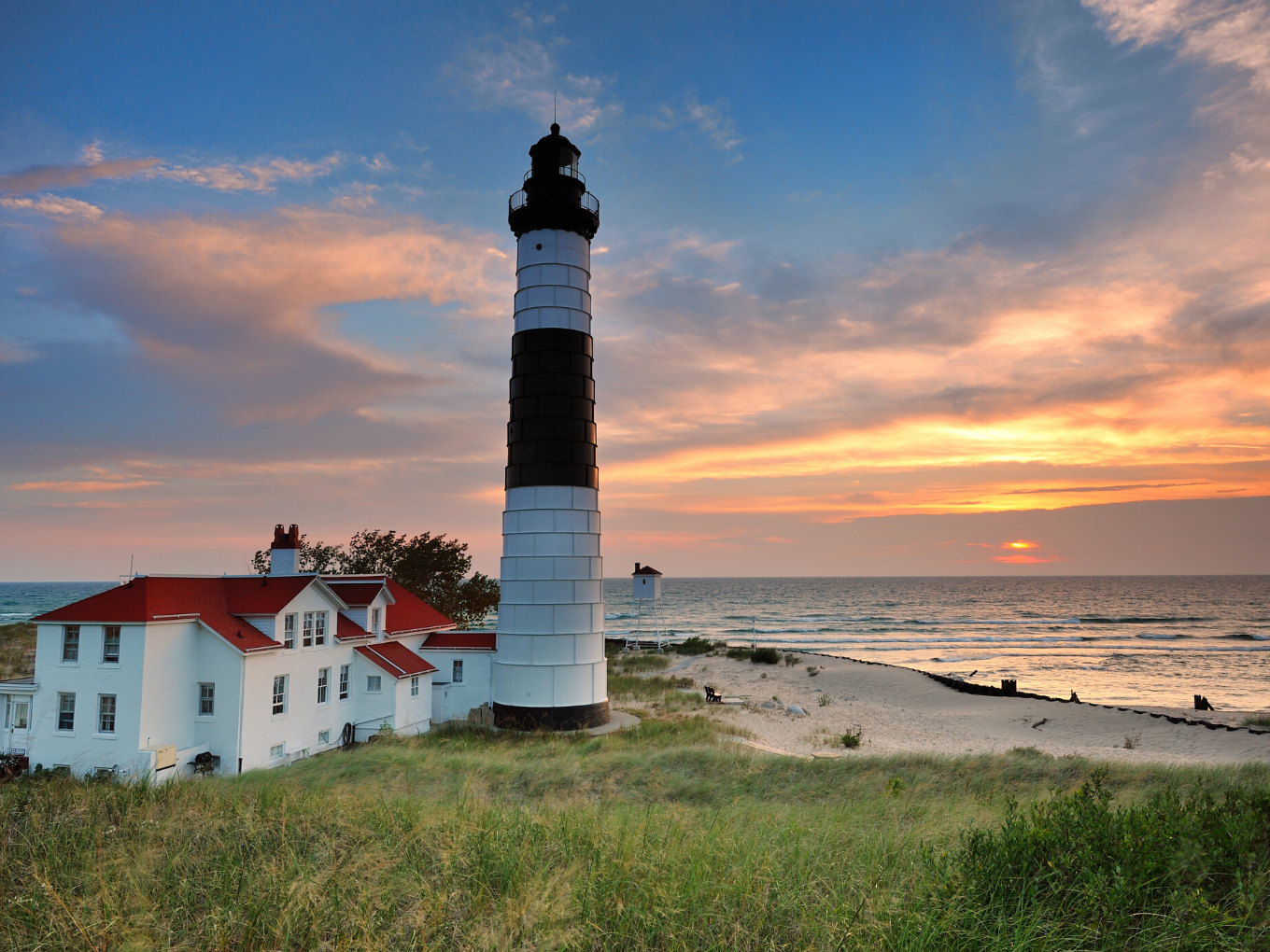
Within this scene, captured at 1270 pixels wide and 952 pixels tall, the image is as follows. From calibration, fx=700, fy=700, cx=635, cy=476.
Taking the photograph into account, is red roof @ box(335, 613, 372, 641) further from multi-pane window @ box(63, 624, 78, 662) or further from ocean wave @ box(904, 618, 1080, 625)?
ocean wave @ box(904, 618, 1080, 625)

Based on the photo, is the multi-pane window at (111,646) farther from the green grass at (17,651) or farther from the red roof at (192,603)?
the green grass at (17,651)

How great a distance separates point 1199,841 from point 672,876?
3698mm

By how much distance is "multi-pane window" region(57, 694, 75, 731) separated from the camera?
1817cm

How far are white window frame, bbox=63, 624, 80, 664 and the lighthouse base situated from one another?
11695 millimetres

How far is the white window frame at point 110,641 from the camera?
17.9 m

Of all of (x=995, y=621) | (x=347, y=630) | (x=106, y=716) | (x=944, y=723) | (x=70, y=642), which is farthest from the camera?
(x=995, y=621)

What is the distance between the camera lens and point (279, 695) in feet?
65.8

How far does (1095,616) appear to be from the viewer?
8875cm

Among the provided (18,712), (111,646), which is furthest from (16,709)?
(111,646)

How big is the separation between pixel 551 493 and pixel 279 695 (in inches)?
384

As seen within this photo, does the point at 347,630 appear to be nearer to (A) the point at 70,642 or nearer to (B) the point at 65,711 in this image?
(A) the point at 70,642

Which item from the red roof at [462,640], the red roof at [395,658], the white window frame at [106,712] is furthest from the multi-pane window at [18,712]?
the red roof at [462,640]

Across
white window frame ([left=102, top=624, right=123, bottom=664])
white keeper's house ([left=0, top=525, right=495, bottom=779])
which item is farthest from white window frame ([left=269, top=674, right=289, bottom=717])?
white window frame ([left=102, top=624, right=123, bottom=664])

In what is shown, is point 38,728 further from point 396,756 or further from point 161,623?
point 396,756
